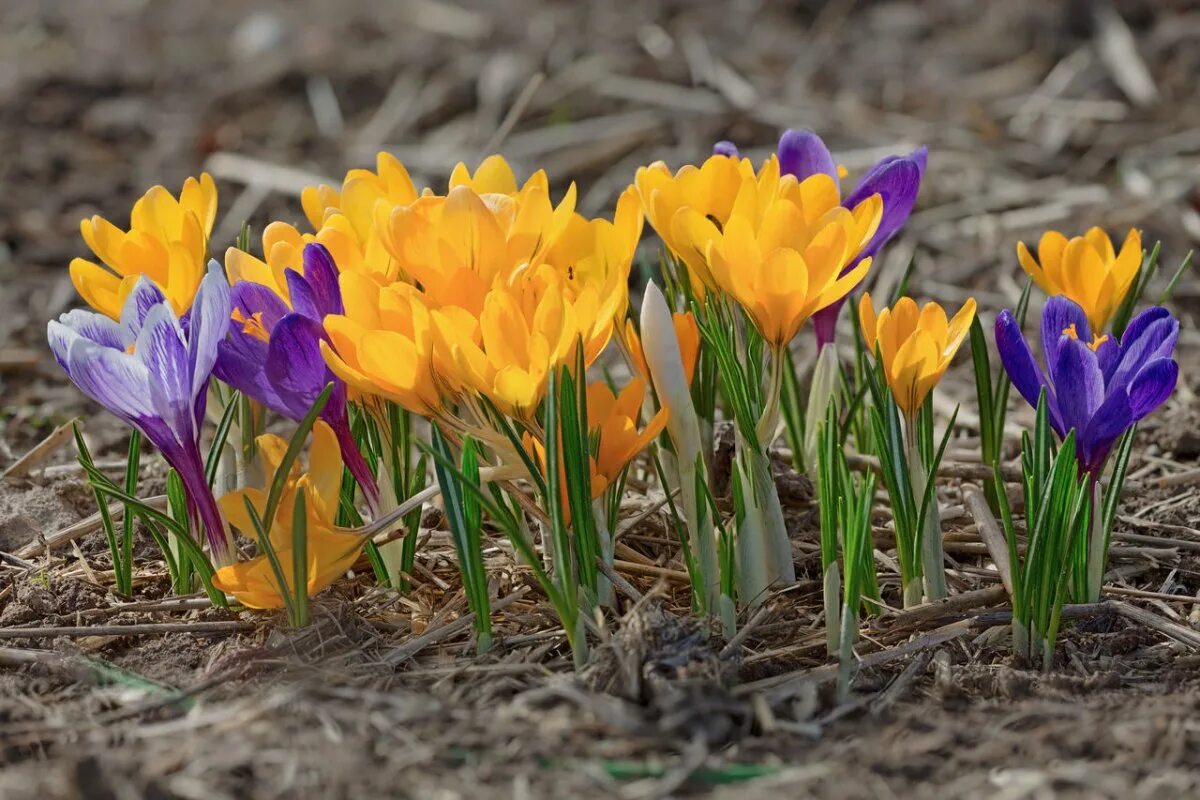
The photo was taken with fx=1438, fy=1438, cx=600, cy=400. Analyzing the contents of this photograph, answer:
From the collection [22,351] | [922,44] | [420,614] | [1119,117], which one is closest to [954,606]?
[420,614]

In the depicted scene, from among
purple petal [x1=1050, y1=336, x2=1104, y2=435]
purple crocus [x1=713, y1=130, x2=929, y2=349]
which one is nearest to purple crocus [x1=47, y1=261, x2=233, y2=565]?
purple crocus [x1=713, y1=130, x2=929, y2=349]

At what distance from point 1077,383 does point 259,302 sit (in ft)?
3.09

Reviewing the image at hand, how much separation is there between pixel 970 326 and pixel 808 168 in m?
0.34

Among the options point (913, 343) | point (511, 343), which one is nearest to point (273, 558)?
point (511, 343)

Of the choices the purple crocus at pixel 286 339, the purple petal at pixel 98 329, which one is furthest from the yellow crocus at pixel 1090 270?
the purple petal at pixel 98 329

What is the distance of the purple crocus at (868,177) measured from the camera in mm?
1824

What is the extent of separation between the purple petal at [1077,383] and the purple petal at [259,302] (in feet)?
2.92

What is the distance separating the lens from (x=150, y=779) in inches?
54.6

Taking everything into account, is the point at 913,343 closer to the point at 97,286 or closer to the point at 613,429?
the point at 613,429

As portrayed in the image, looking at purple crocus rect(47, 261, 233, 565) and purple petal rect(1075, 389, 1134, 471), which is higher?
purple crocus rect(47, 261, 233, 565)

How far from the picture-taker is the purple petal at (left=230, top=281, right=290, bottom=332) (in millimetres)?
1639

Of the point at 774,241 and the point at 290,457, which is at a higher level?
the point at 774,241

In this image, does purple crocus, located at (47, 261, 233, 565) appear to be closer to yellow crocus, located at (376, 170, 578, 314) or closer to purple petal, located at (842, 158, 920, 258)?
yellow crocus, located at (376, 170, 578, 314)

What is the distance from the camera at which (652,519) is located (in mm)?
→ 2090
